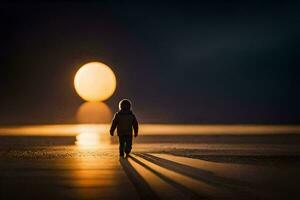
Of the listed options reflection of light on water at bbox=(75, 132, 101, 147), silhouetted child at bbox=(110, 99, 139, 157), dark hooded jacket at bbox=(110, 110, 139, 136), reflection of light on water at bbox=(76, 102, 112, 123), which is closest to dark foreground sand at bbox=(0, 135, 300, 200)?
silhouetted child at bbox=(110, 99, 139, 157)

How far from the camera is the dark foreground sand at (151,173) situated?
Answer: 12953 mm

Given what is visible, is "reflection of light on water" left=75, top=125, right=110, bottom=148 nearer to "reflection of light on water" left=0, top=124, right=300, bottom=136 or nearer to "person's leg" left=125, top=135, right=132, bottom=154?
"reflection of light on water" left=0, top=124, right=300, bottom=136

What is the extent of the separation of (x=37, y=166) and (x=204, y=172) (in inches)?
153

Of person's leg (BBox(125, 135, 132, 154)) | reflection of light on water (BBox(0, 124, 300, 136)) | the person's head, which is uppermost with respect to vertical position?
reflection of light on water (BBox(0, 124, 300, 136))

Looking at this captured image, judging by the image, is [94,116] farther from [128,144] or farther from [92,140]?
[128,144]

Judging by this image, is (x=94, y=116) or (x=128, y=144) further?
(x=94, y=116)

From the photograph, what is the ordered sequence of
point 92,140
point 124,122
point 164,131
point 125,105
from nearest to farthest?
1. point 124,122
2. point 125,105
3. point 92,140
4. point 164,131

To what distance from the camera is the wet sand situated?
13.0 m

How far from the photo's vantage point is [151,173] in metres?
16.5

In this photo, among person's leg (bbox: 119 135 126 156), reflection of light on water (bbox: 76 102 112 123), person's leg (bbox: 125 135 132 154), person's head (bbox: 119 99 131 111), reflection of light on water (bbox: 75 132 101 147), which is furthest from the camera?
reflection of light on water (bbox: 76 102 112 123)

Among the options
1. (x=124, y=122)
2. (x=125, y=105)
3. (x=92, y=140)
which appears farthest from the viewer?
(x=92, y=140)

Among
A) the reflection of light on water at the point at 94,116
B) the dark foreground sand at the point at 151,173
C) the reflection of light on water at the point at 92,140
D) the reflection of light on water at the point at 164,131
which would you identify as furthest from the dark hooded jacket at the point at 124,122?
the reflection of light on water at the point at 94,116

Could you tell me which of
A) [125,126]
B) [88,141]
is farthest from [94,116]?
[125,126]

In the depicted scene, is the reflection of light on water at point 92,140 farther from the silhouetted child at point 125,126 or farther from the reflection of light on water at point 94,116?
the reflection of light on water at point 94,116
